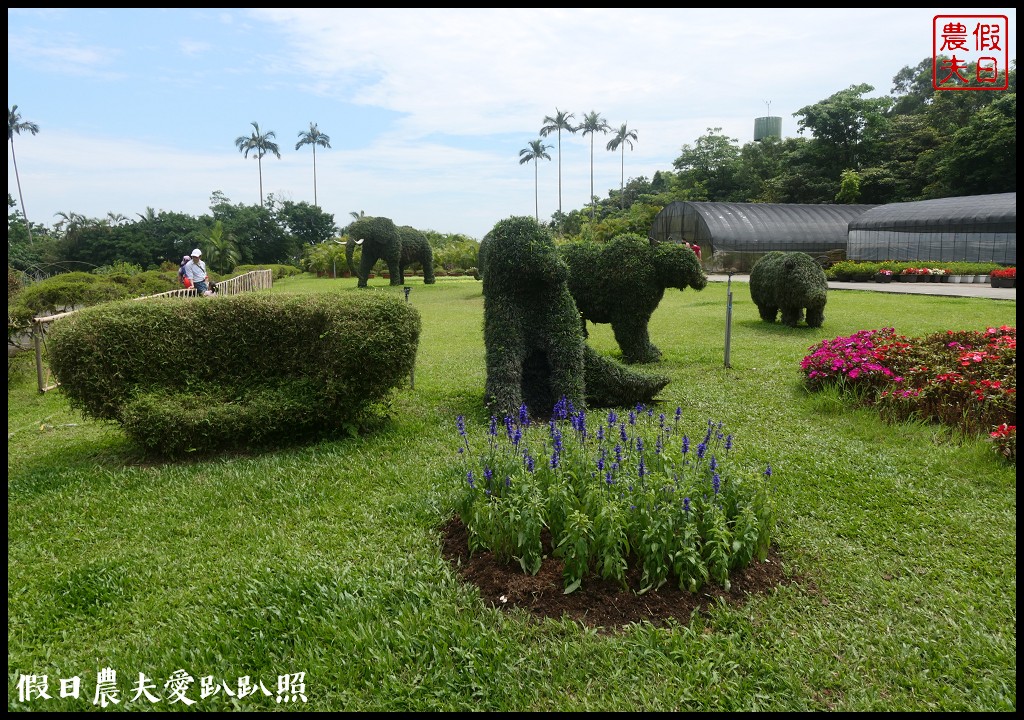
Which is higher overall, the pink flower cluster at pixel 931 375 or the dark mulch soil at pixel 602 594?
the pink flower cluster at pixel 931 375

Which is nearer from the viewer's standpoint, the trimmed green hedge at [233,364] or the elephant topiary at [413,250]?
the trimmed green hedge at [233,364]

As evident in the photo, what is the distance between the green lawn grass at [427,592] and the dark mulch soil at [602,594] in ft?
0.31

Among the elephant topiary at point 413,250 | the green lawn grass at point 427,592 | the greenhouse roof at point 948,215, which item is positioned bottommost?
Answer: the green lawn grass at point 427,592

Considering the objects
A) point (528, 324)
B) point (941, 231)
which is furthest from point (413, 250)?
point (941, 231)

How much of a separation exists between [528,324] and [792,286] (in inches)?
298

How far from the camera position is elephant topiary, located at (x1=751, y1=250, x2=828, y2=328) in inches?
472

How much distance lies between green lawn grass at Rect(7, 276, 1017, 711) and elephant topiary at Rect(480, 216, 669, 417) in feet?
3.23

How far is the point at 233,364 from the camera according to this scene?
5.86 metres

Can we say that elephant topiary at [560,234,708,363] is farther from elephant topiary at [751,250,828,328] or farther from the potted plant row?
the potted plant row

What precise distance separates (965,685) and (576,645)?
1.65 m

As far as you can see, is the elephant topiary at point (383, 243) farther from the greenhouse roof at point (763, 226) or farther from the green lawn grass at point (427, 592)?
the green lawn grass at point (427, 592)

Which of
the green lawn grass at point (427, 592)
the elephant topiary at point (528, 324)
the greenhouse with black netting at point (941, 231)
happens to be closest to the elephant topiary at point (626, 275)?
the elephant topiary at point (528, 324)

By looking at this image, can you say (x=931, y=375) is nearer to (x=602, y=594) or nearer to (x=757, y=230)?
(x=602, y=594)

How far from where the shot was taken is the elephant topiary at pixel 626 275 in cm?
865
